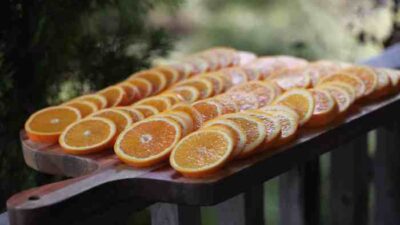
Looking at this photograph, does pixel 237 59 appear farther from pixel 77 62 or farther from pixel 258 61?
pixel 77 62

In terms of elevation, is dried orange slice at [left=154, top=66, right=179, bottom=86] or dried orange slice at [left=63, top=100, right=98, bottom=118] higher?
dried orange slice at [left=63, top=100, right=98, bottom=118]

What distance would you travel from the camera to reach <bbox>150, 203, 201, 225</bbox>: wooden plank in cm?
174

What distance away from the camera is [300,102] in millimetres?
1938

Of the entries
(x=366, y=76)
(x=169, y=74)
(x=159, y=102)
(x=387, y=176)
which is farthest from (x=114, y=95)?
(x=387, y=176)

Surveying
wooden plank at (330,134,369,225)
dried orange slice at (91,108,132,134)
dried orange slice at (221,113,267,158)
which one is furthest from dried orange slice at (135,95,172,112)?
wooden plank at (330,134,369,225)

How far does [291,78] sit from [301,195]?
1.12 feet

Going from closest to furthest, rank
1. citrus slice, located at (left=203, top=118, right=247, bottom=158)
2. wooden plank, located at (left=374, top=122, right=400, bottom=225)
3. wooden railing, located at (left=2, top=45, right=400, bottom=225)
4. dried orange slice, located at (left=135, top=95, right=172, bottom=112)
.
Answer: wooden railing, located at (left=2, top=45, right=400, bottom=225) < citrus slice, located at (left=203, top=118, right=247, bottom=158) < dried orange slice, located at (left=135, top=95, right=172, bottom=112) < wooden plank, located at (left=374, top=122, right=400, bottom=225)

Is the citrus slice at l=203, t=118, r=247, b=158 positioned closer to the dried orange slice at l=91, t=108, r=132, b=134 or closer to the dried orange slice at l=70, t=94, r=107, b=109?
the dried orange slice at l=91, t=108, r=132, b=134

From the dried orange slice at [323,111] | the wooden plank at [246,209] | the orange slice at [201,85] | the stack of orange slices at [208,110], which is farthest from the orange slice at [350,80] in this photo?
the wooden plank at [246,209]

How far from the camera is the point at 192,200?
1556mm

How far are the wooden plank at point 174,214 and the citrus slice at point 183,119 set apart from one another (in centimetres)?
17

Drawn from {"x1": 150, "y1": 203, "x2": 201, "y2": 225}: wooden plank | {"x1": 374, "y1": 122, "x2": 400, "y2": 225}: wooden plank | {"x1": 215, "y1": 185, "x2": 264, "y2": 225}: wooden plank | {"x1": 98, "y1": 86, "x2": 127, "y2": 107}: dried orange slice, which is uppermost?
{"x1": 98, "y1": 86, "x2": 127, "y2": 107}: dried orange slice

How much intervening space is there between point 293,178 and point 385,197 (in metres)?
0.45

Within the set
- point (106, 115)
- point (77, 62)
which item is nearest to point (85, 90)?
point (77, 62)
